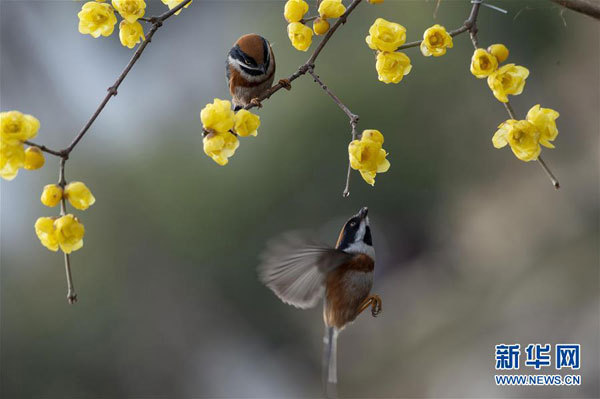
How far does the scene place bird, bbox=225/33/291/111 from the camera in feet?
4.43

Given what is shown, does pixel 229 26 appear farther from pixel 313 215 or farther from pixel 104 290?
pixel 104 290

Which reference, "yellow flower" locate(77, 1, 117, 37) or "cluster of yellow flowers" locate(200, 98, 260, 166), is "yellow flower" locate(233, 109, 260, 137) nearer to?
"cluster of yellow flowers" locate(200, 98, 260, 166)

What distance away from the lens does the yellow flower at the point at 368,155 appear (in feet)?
2.71

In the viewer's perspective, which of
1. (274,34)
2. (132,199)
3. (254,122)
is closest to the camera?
(254,122)

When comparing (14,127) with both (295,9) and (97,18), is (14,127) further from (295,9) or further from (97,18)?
(295,9)

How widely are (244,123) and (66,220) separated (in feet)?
0.80

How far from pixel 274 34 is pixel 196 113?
23.9 inches

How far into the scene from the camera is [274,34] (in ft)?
10.1

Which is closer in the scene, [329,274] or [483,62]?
[483,62]

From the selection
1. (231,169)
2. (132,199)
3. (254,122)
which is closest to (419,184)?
(231,169)

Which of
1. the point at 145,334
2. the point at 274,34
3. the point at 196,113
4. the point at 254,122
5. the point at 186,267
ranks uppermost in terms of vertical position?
the point at 274,34

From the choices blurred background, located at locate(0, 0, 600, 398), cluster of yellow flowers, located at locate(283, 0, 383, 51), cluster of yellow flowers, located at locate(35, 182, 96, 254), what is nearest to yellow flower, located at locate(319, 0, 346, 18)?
cluster of yellow flowers, located at locate(283, 0, 383, 51)

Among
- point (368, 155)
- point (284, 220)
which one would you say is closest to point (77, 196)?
point (368, 155)

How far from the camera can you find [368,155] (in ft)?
2.76
